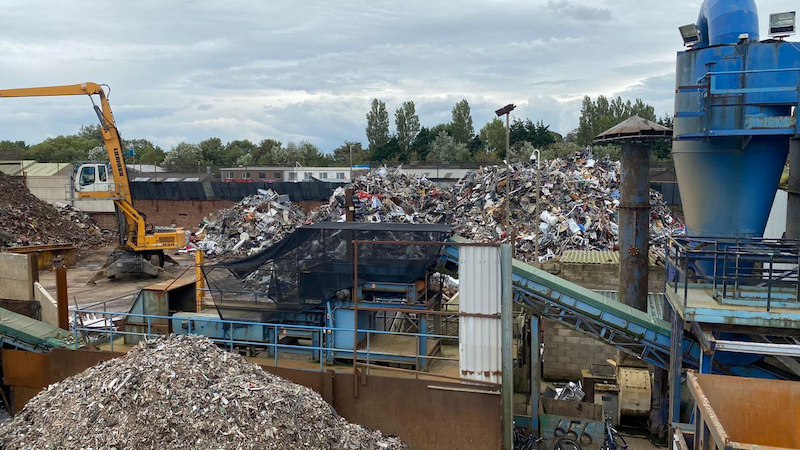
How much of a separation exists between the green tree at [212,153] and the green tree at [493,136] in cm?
3005

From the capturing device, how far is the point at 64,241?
29.5 meters

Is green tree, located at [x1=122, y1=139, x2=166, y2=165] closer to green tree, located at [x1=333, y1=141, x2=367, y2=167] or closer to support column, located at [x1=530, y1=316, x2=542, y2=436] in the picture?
green tree, located at [x1=333, y1=141, x2=367, y2=167]

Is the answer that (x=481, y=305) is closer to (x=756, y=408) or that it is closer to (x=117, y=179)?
(x=756, y=408)

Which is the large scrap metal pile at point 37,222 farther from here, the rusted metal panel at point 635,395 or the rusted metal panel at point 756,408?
the rusted metal panel at point 756,408

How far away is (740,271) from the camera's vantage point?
9.27 metres

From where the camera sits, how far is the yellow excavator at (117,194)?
20875 millimetres

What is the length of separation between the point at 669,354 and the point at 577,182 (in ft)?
60.6

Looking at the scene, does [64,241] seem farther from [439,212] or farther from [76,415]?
[76,415]

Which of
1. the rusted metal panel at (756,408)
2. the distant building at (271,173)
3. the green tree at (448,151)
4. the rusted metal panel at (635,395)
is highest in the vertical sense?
the green tree at (448,151)

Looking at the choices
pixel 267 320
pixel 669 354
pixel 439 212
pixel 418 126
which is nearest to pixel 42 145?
pixel 418 126

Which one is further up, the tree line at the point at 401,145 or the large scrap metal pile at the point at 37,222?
the tree line at the point at 401,145

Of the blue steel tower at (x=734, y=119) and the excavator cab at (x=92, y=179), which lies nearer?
the blue steel tower at (x=734, y=119)

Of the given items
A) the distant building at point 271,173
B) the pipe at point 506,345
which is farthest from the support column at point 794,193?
the distant building at point 271,173

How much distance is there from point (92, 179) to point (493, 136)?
161ft
